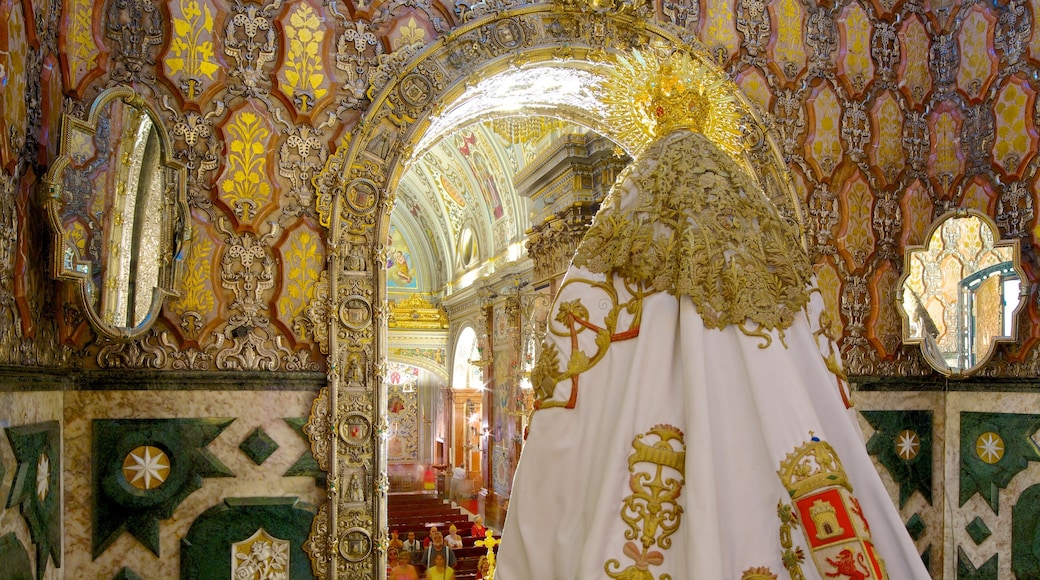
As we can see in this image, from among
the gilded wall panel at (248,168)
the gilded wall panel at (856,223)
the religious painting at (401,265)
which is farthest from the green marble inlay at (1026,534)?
the religious painting at (401,265)

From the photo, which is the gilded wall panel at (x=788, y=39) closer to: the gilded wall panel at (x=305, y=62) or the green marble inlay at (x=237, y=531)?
the gilded wall panel at (x=305, y=62)

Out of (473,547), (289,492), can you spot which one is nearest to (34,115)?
(289,492)

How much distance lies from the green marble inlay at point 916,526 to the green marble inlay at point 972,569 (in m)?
0.25

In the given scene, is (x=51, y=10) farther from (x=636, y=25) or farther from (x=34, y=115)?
(x=636, y=25)

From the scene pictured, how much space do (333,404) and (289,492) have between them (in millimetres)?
530

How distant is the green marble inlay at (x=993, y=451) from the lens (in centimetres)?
534

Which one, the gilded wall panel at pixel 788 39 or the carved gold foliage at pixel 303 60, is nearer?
the carved gold foliage at pixel 303 60

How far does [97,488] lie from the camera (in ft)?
14.3

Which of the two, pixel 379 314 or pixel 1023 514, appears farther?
pixel 1023 514

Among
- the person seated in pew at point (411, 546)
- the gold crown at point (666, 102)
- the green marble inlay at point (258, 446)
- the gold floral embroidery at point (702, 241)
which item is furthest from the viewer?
the person seated in pew at point (411, 546)

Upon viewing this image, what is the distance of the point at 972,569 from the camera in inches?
221

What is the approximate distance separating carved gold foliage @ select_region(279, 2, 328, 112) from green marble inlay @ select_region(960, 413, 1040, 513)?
4683mm

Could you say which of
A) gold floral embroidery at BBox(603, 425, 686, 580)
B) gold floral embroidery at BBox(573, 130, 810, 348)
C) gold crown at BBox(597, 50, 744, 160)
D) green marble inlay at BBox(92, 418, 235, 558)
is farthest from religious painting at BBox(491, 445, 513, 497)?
gold floral embroidery at BBox(603, 425, 686, 580)

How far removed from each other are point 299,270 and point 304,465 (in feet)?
3.56
